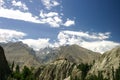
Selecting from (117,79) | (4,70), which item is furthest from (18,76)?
(117,79)

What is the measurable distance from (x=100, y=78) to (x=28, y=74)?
94566 mm

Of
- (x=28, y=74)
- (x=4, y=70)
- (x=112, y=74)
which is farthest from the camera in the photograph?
(x=112, y=74)

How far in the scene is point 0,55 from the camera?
176 m

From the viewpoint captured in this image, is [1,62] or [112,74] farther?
[112,74]

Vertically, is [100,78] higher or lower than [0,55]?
lower

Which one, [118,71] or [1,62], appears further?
[118,71]

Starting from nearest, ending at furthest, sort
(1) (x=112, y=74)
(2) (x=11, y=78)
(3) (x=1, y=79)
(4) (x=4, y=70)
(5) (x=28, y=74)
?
(5) (x=28, y=74) < (2) (x=11, y=78) < (3) (x=1, y=79) < (4) (x=4, y=70) < (1) (x=112, y=74)

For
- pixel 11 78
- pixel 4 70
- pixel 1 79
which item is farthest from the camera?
pixel 4 70

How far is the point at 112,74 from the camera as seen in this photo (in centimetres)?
19900

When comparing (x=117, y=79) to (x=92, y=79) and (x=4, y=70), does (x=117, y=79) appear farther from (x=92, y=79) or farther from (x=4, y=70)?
(x=4, y=70)

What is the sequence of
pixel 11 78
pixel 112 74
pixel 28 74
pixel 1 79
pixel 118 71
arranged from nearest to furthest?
pixel 28 74
pixel 11 78
pixel 1 79
pixel 118 71
pixel 112 74

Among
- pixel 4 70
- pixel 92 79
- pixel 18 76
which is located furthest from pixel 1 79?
pixel 92 79

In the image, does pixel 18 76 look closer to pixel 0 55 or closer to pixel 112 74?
pixel 0 55

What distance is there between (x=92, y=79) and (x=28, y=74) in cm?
9341
